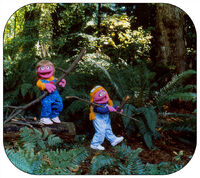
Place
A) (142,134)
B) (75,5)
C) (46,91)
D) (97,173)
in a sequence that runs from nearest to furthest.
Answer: (97,173) → (46,91) → (142,134) → (75,5)

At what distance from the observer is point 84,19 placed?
9.41 feet

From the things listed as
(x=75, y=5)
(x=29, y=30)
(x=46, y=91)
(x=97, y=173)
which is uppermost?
(x=75, y=5)

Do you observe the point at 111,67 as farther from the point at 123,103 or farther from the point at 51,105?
the point at 51,105

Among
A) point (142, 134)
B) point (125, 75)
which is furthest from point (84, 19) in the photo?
point (142, 134)

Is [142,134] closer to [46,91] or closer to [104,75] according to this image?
[104,75]

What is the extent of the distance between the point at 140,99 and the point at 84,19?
1241 millimetres

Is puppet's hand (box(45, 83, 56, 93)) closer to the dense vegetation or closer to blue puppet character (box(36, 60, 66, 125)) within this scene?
blue puppet character (box(36, 60, 66, 125))

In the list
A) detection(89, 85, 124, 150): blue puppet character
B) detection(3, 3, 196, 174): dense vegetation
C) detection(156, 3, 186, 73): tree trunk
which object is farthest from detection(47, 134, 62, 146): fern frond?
detection(156, 3, 186, 73): tree trunk

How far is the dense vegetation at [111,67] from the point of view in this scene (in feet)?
8.53

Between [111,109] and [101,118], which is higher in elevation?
[111,109]

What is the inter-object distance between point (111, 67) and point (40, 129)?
114 cm

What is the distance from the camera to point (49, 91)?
2416 mm

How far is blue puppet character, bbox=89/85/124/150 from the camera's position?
96.7 inches

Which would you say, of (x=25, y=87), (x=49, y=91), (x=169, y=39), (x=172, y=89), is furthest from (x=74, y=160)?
(x=169, y=39)
